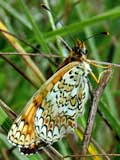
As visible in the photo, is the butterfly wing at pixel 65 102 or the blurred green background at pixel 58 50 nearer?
the butterfly wing at pixel 65 102

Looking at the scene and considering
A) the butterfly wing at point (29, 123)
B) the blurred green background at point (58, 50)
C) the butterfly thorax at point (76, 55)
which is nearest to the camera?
the butterfly wing at point (29, 123)

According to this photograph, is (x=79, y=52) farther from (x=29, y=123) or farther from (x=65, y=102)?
(x=29, y=123)

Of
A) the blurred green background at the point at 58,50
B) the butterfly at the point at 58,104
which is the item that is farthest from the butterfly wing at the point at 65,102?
the blurred green background at the point at 58,50

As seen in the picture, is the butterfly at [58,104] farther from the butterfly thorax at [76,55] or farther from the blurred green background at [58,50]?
the blurred green background at [58,50]

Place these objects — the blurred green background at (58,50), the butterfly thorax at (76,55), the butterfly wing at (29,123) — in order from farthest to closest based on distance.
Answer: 1. the blurred green background at (58,50)
2. the butterfly thorax at (76,55)
3. the butterfly wing at (29,123)

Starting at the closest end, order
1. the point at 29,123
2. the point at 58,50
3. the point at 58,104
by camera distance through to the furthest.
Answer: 1. the point at 29,123
2. the point at 58,104
3. the point at 58,50

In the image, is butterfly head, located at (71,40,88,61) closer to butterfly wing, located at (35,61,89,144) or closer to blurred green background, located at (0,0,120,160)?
butterfly wing, located at (35,61,89,144)

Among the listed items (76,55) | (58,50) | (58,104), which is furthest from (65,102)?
(58,50)
